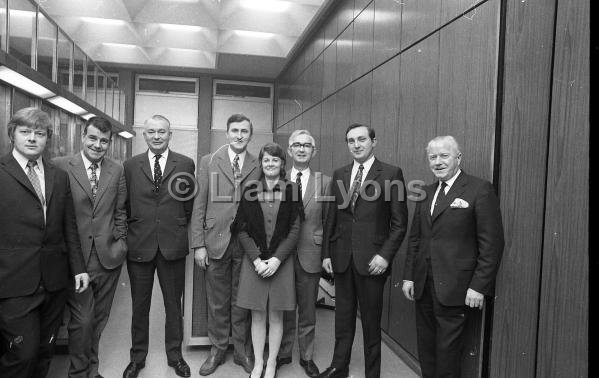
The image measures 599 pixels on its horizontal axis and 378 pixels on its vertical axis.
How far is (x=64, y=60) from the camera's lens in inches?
249

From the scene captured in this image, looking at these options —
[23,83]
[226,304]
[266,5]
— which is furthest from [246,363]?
[266,5]

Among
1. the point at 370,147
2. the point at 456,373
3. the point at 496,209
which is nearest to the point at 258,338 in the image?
the point at 456,373

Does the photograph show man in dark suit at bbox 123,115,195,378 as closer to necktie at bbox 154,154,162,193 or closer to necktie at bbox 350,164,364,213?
necktie at bbox 154,154,162,193

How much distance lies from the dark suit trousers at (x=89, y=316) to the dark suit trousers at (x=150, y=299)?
156 millimetres

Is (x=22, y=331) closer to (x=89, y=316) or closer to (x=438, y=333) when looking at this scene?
(x=89, y=316)

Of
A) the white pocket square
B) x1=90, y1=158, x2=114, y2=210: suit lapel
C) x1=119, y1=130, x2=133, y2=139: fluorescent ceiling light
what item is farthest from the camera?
x1=119, y1=130, x2=133, y2=139: fluorescent ceiling light

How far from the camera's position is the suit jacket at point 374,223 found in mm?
2783

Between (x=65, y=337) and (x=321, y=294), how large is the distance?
9.13 ft

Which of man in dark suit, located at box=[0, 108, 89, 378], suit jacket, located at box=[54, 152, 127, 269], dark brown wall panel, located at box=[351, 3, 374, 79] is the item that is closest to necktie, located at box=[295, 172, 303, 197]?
suit jacket, located at box=[54, 152, 127, 269]

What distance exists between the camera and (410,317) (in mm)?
3562

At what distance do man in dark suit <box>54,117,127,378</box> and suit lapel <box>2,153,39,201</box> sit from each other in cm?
46

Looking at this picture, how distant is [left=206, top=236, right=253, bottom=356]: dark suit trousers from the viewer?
120 inches

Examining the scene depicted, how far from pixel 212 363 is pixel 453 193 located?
2044 mm

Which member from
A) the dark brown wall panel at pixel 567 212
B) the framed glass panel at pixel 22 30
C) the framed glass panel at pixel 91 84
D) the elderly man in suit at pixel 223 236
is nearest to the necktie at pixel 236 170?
the elderly man in suit at pixel 223 236
